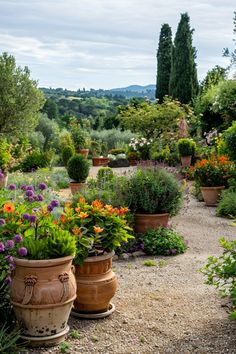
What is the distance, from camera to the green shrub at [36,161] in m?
17.7

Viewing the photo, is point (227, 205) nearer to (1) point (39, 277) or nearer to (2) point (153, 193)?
(2) point (153, 193)

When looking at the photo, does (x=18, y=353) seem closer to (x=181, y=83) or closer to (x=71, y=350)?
(x=71, y=350)

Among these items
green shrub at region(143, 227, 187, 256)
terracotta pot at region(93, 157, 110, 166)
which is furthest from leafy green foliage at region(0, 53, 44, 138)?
green shrub at region(143, 227, 187, 256)

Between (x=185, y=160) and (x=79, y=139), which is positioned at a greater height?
(x=79, y=139)

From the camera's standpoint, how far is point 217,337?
13.1 feet

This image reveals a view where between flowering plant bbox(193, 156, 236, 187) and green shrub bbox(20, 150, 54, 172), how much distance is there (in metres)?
7.79

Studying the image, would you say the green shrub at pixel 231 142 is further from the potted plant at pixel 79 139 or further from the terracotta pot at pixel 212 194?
the potted plant at pixel 79 139

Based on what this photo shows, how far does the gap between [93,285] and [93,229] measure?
445mm

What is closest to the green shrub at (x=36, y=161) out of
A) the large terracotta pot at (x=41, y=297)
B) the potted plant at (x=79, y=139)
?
the potted plant at (x=79, y=139)

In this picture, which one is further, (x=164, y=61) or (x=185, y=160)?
(x=164, y=61)

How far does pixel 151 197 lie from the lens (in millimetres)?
7156

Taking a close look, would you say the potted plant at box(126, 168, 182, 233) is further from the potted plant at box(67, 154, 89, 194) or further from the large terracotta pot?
the potted plant at box(67, 154, 89, 194)

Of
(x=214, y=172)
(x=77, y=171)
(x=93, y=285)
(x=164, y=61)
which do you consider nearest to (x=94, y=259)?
(x=93, y=285)

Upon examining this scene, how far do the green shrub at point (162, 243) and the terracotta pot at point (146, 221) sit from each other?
109 millimetres
